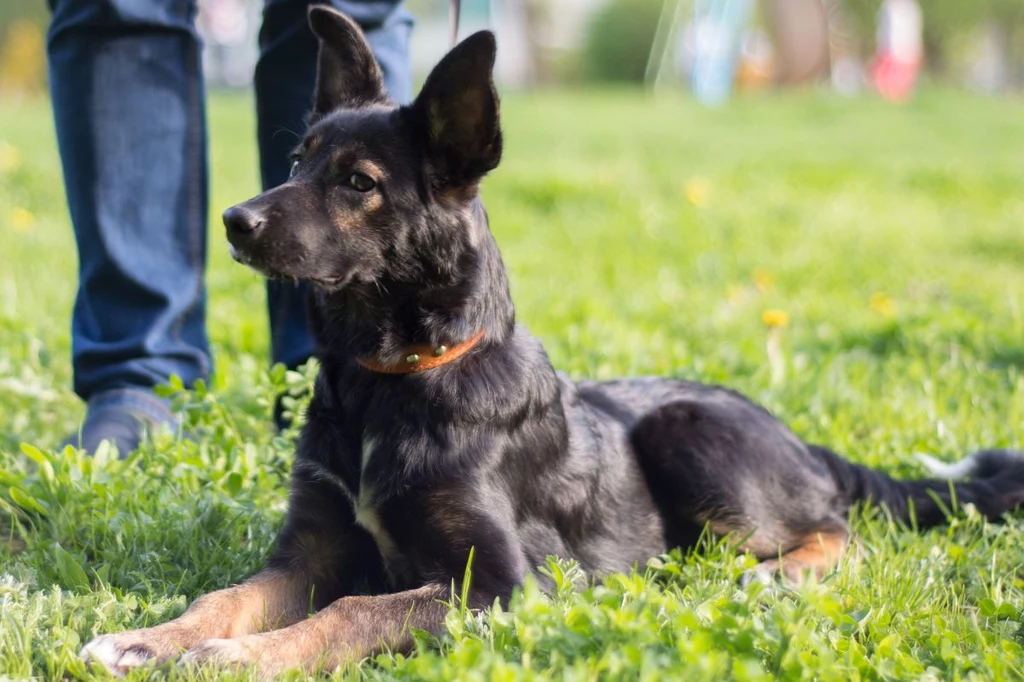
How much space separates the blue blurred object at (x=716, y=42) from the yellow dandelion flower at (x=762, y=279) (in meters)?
14.8

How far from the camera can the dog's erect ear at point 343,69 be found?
9.81 feet

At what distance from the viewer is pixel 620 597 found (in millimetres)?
2314

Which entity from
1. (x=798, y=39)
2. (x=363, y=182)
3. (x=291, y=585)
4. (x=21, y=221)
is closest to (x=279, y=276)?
(x=363, y=182)

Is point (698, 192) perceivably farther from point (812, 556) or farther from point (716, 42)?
point (716, 42)

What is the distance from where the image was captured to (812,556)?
3.17 metres

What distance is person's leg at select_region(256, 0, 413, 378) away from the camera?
146 inches

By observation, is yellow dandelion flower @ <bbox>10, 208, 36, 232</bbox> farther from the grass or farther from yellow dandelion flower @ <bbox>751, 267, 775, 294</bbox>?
yellow dandelion flower @ <bbox>751, 267, 775, 294</bbox>

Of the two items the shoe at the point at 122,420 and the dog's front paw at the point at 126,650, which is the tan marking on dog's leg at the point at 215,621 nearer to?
the dog's front paw at the point at 126,650

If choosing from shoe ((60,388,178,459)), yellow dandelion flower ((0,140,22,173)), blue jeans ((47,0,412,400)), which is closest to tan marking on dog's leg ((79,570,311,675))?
shoe ((60,388,178,459))

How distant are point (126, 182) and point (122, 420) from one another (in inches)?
31.7

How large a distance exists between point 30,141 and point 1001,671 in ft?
36.0

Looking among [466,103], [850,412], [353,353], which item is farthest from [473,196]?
[850,412]

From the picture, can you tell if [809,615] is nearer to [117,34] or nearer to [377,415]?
[377,415]

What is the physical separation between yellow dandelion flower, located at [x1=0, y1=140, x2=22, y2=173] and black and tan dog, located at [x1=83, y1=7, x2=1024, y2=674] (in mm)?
6470
